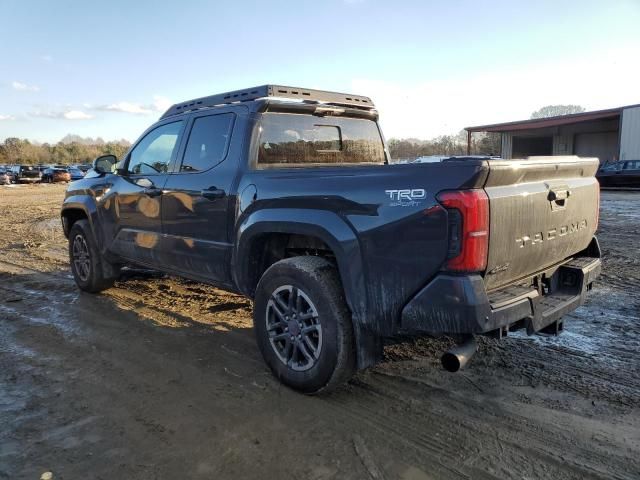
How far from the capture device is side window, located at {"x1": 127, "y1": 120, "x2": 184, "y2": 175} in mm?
4777

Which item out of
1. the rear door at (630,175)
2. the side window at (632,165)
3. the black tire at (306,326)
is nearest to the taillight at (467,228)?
the black tire at (306,326)

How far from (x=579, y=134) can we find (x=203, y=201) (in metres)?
36.9

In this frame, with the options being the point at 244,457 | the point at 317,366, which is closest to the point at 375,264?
the point at 317,366

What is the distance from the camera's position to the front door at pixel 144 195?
4785 mm

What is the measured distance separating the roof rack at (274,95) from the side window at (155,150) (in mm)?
198

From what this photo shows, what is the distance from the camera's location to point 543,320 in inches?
120

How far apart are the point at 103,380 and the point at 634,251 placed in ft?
26.1

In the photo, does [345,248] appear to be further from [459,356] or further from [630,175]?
[630,175]

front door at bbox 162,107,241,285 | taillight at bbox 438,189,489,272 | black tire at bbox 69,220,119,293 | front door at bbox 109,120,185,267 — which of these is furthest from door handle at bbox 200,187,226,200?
black tire at bbox 69,220,119,293

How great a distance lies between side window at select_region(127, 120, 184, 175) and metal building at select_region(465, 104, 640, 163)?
29.4 m

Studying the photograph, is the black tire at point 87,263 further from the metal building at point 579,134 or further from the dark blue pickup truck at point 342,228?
the metal building at point 579,134

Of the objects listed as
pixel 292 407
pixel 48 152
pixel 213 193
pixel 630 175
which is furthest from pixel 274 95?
pixel 48 152

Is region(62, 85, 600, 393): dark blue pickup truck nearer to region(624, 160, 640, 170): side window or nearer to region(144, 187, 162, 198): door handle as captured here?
region(144, 187, 162, 198): door handle

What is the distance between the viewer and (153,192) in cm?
479
